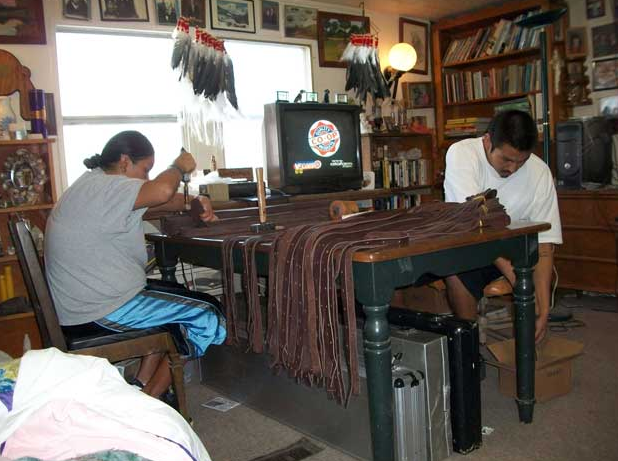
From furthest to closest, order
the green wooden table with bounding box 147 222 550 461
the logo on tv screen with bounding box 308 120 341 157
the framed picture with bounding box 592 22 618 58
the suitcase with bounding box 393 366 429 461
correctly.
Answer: the framed picture with bounding box 592 22 618 58, the logo on tv screen with bounding box 308 120 341 157, the suitcase with bounding box 393 366 429 461, the green wooden table with bounding box 147 222 550 461

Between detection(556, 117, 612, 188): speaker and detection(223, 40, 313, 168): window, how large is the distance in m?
2.04

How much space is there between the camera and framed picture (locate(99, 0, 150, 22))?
374 cm

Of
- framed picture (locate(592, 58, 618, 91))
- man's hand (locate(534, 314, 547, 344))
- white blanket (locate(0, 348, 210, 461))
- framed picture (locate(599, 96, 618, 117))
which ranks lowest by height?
man's hand (locate(534, 314, 547, 344))

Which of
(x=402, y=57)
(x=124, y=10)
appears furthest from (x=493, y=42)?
(x=124, y=10)

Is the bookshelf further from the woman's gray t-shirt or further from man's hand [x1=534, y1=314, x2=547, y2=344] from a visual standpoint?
the woman's gray t-shirt

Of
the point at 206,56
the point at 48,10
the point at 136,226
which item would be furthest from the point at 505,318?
the point at 48,10

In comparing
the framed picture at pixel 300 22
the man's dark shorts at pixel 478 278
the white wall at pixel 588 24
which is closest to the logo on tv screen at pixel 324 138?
the framed picture at pixel 300 22

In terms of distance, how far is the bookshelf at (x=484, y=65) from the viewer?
4727 mm

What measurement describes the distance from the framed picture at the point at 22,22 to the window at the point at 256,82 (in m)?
1.32

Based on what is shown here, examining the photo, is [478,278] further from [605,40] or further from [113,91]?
[605,40]

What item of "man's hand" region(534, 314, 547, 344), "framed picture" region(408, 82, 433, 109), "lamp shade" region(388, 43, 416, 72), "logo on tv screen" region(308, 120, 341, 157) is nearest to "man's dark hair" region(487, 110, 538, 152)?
"man's hand" region(534, 314, 547, 344)

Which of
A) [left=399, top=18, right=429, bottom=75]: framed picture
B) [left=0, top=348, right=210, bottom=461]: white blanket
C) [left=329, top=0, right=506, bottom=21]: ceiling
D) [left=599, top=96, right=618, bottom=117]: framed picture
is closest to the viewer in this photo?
[left=0, top=348, right=210, bottom=461]: white blanket

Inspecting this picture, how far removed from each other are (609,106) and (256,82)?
2690 millimetres

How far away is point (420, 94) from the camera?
538 centimetres
